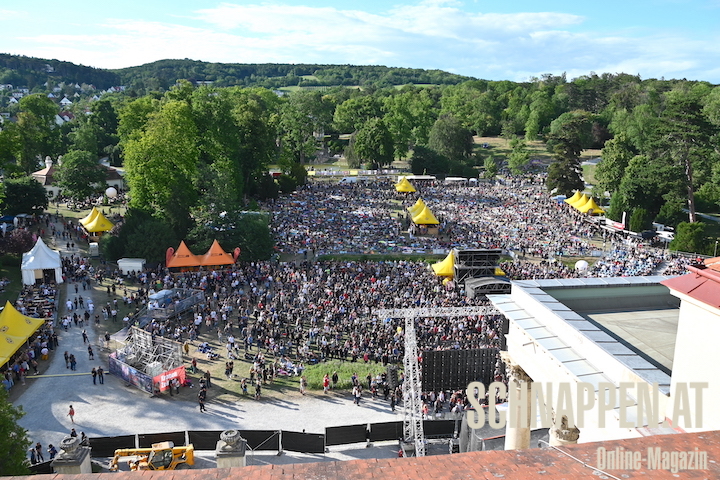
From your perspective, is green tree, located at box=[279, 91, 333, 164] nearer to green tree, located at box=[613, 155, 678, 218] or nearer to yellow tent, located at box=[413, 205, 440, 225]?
yellow tent, located at box=[413, 205, 440, 225]

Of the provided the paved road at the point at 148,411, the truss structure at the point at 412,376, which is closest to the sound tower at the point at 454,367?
the truss structure at the point at 412,376

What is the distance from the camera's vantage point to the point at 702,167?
45594mm

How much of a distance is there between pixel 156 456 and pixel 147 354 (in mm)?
6213

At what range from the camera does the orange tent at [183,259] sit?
30.2 metres

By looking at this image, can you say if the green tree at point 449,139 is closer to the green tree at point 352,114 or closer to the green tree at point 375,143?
the green tree at point 375,143

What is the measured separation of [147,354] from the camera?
20.1 metres

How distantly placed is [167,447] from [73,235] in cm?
2719

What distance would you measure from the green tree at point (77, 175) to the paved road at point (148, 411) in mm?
28040

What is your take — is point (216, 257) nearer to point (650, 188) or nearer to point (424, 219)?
point (424, 219)

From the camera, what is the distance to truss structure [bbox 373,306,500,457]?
15597 millimetres

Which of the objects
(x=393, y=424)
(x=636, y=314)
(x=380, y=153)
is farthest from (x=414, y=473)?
(x=380, y=153)

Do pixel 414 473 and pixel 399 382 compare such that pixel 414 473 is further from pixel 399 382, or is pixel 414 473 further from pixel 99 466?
pixel 399 382

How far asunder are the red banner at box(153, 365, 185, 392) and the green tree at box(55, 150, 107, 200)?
30414mm

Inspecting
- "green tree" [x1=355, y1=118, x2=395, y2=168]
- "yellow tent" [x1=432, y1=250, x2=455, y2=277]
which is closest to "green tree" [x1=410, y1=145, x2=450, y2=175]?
"green tree" [x1=355, y1=118, x2=395, y2=168]
